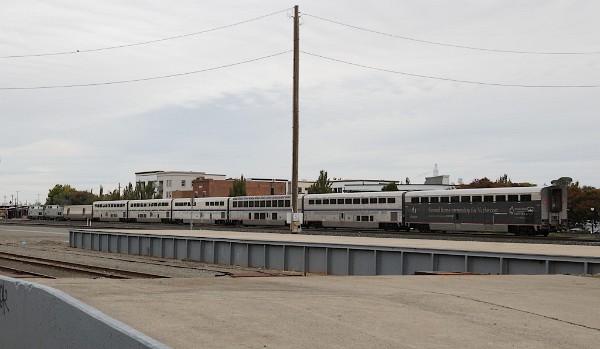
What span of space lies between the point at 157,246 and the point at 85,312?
96.1ft

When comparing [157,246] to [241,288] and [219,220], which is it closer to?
[241,288]

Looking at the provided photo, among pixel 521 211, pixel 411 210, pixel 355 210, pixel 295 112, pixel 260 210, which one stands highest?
pixel 295 112

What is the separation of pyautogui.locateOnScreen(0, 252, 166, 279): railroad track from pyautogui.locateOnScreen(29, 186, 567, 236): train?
454 inches

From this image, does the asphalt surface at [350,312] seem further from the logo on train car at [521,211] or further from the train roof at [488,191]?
the train roof at [488,191]

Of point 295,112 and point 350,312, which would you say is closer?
point 350,312

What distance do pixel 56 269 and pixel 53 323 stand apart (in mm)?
21072

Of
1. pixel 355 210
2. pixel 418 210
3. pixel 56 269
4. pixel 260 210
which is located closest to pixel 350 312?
pixel 56 269

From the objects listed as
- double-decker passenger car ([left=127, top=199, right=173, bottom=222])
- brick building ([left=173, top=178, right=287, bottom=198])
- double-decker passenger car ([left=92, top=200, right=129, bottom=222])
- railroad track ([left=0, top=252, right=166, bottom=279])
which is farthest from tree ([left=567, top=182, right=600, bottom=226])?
railroad track ([left=0, top=252, right=166, bottom=279])

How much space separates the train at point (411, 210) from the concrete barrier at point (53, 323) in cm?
2972

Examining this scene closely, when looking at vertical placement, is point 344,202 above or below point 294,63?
below

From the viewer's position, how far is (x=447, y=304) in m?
9.77

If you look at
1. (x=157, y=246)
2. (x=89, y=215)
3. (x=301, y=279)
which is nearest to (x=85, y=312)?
(x=301, y=279)

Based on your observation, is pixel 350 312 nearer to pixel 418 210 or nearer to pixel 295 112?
pixel 295 112

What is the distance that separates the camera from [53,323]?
6.95 meters
